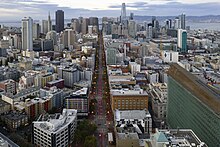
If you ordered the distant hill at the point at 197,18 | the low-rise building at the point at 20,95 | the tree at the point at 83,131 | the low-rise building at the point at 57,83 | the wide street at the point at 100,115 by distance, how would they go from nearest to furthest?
1. the tree at the point at 83,131
2. the wide street at the point at 100,115
3. the low-rise building at the point at 20,95
4. the low-rise building at the point at 57,83
5. the distant hill at the point at 197,18

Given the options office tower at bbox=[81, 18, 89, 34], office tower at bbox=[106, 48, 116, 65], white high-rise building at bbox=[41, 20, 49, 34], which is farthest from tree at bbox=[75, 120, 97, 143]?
office tower at bbox=[81, 18, 89, 34]

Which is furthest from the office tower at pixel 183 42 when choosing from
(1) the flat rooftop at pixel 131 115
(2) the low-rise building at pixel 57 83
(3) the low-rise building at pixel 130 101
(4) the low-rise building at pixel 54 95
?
(1) the flat rooftop at pixel 131 115

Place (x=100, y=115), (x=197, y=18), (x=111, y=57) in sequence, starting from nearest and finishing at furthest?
1. (x=100, y=115)
2. (x=111, y=57)
3. (x=197, y=18)

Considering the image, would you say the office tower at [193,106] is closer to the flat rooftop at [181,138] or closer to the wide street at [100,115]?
the flat rooftop at [181,138]

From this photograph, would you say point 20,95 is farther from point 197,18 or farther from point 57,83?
point 197,18

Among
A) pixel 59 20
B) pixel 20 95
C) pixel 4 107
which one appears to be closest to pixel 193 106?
pixel 4 107

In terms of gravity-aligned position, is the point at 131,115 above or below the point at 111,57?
below
